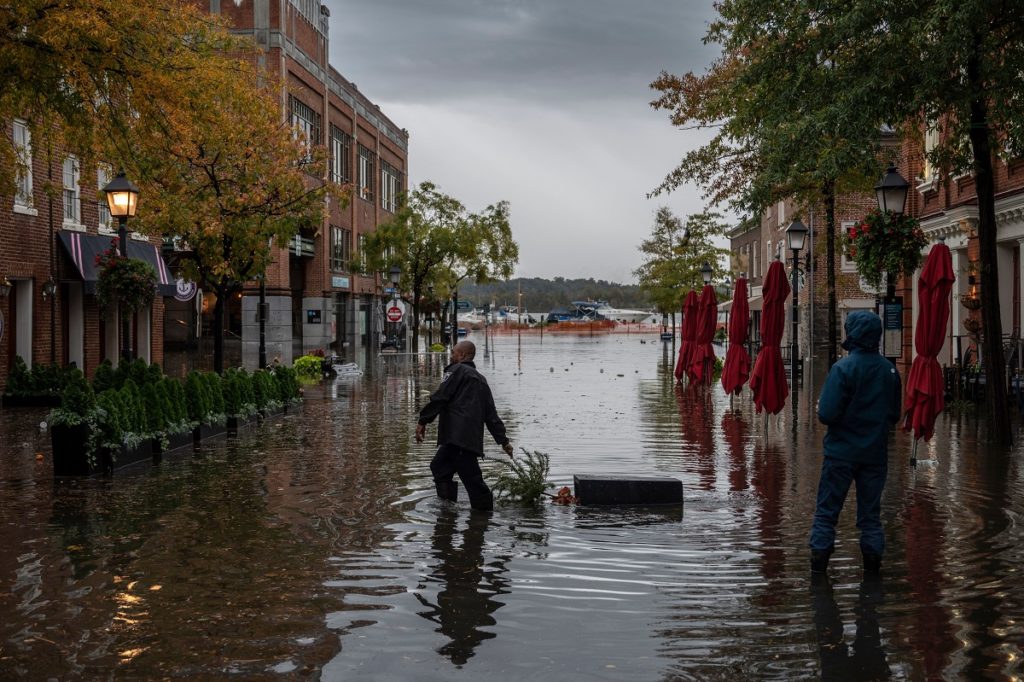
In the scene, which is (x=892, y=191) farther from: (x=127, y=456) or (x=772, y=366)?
(x=127, y=456)

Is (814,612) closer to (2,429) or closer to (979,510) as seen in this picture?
(979,510)

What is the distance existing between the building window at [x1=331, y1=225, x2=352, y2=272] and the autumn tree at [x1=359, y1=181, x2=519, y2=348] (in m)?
3.61

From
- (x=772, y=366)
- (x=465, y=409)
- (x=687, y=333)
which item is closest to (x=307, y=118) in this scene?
(x=687, y=333)

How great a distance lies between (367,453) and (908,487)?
6882mm

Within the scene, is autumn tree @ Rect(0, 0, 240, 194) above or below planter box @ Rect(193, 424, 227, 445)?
above

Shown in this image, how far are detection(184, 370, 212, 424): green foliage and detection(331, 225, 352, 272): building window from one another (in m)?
51.8

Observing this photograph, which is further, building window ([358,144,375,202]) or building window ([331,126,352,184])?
building window ([358,144,375,202])

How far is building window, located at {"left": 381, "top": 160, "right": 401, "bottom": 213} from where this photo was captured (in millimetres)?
81125

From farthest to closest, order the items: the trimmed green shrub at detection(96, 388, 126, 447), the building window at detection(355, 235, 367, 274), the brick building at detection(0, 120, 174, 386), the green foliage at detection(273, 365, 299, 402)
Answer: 1. the building window at detection(355, 235, 367, 274)
2. the brick building at detection(0, 120, 174, 386)
3. the green foliage at detection(273, 365, 299, 402)
4. the trimmed green shrub at detection(96, 388, 126, 447)

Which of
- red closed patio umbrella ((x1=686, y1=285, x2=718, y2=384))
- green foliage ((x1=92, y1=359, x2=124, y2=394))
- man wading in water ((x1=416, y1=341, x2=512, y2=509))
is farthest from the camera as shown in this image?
red closed patio umbrella ((x1=686, y1=285, x2=718, y2=384))

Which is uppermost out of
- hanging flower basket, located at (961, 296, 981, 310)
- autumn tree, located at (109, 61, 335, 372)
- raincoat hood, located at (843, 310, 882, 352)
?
autumn tree, located at (109, 61, 335, 372)

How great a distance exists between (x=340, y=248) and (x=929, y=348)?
5835 cm

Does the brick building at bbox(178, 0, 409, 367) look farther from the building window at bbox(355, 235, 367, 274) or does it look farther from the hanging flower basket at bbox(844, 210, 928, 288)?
the hanging flower basket at bbox(844, 210, 928, 288)

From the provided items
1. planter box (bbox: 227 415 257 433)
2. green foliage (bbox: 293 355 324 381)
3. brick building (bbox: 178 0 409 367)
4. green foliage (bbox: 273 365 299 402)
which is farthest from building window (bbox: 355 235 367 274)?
planter box (bbox: 227 415 257 433)
